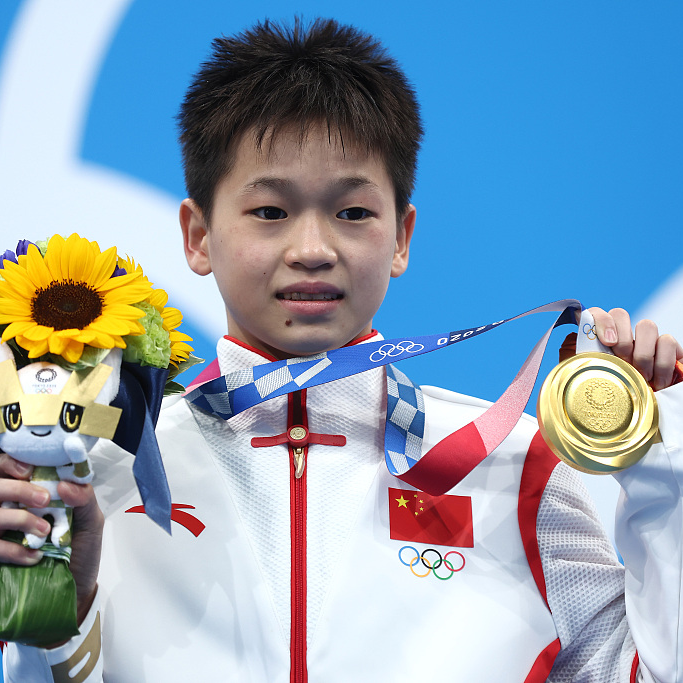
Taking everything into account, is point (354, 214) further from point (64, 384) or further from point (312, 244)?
point (64, 384)

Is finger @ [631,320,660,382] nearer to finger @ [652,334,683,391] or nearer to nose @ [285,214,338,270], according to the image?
finger @ [652,334,683,391]

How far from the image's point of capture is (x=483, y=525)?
123 cm

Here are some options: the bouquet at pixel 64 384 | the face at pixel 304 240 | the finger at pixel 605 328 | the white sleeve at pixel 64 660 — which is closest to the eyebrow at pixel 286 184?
the face at pixel 304 240

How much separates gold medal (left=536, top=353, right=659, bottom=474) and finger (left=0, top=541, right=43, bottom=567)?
61 centimetres

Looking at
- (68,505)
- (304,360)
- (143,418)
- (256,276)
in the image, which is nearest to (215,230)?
(256,276)

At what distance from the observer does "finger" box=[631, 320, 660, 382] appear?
1.10m

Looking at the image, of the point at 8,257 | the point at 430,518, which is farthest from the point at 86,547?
the point at 430,518

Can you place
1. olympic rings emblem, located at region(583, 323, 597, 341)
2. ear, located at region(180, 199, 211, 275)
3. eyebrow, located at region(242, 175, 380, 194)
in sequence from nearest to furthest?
olympic rings emblem, located at region(583, 323, 597, 341), eyebrow, located at region(242, 175, 380, 194), ear, located at region(180, 199, 211, 275)

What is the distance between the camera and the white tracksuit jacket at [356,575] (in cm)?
108

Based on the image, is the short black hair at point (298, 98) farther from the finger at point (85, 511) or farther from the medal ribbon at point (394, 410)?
the finger at point (85, 511)

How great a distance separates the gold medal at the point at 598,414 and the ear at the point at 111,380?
0.51 metres

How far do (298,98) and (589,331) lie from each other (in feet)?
1.79

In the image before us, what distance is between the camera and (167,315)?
109 centimetres

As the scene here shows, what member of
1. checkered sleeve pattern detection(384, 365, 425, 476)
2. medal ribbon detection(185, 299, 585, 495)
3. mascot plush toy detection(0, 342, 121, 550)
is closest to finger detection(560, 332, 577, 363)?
medal ribbon detection(185, 299, 585, 495)
